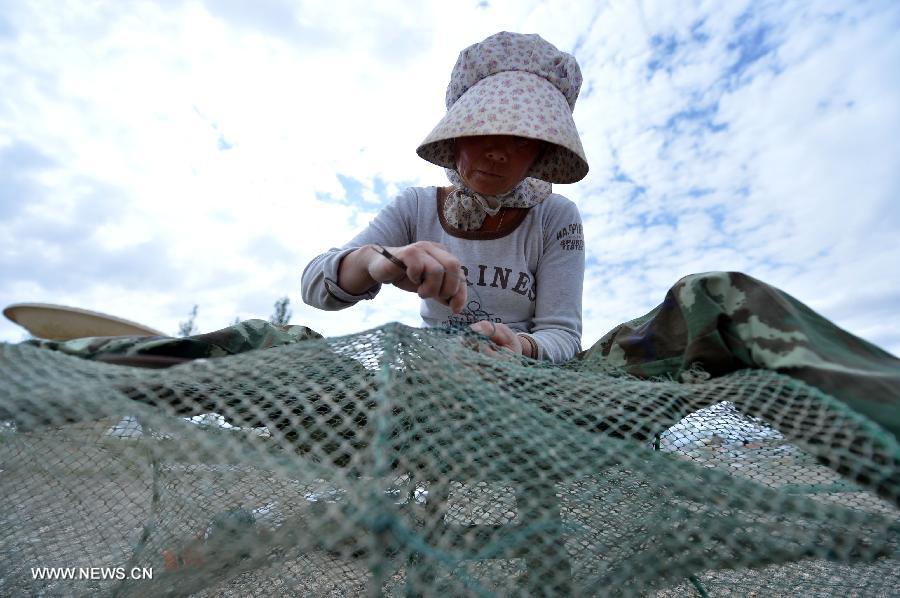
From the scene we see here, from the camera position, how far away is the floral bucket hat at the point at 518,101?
1.12 metres

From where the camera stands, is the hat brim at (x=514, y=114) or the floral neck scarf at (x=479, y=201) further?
the floral neck scarf at (x=479, y=201)

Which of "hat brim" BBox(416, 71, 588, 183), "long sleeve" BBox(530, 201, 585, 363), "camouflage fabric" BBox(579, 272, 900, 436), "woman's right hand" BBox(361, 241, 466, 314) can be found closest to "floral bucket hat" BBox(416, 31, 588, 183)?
"hat brim" BBox(416, 71, 588, 183)

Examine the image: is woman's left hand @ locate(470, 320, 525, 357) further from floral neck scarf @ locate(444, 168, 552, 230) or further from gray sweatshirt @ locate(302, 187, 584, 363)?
floral neck scarf @ locate(444, 168, 552, 230)

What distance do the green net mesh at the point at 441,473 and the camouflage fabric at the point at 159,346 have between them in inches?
2.9

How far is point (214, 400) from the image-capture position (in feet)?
2.05

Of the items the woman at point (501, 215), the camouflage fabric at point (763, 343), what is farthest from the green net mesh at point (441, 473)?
the woman at point (501, 215)

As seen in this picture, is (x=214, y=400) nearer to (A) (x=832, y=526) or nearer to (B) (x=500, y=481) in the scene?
(B) (x=500, y=481)

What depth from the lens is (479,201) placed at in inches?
54.3

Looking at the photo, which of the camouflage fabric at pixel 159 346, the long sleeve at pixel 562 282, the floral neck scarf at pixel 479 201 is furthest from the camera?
the floral neck scarf at pixel 479 201

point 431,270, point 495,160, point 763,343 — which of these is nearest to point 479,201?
point 495,160

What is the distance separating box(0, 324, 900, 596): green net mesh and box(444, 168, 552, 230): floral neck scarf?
0.74 metres

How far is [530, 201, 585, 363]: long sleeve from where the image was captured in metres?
1.26

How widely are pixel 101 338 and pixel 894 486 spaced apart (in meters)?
1.02

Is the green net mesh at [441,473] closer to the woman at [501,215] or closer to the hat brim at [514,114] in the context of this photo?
the woman at [501,215]
